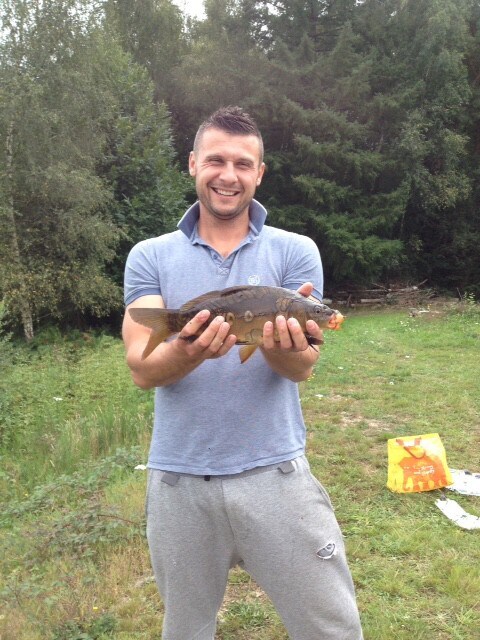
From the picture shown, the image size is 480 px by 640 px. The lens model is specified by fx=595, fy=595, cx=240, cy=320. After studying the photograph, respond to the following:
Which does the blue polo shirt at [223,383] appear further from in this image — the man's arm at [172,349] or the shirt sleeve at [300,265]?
the man's arm at [172,349]

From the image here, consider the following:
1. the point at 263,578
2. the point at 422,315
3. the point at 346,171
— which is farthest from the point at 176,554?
the point at 346,171

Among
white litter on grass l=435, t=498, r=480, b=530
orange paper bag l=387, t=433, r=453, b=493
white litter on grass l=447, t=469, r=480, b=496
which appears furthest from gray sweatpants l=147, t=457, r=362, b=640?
white litter on grass l=447, t=469, r=480, b=496

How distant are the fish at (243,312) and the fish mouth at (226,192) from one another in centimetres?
42

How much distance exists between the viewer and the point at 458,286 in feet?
104

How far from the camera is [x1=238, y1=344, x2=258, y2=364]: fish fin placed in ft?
7.36

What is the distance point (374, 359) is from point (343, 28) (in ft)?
65.3

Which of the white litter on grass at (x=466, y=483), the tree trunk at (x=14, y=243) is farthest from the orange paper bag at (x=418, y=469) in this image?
the tree trunk at (x=14, y=243)

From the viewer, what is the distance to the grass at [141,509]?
150 inches

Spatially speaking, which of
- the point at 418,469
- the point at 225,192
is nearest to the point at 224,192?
the point at 225,192

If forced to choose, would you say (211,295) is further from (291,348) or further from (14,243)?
(14,243)

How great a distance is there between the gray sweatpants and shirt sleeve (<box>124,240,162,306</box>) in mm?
721

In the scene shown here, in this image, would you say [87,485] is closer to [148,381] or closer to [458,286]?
[148,381]

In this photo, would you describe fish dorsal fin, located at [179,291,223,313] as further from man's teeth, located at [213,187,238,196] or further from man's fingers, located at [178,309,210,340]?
man's teeth, located at [213,187,238,196]

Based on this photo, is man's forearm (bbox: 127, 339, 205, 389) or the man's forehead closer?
man's forearm (bbox: 127, 339, 205, 389)
